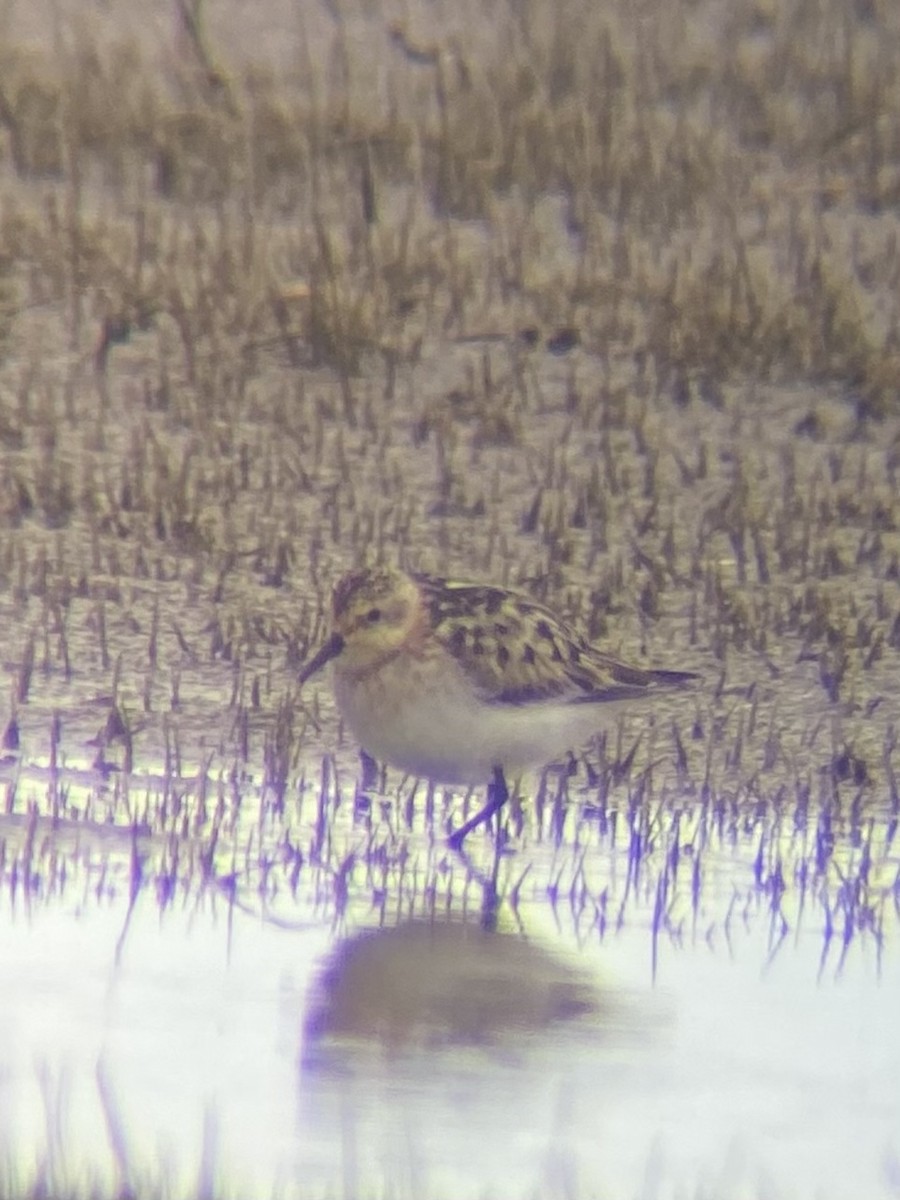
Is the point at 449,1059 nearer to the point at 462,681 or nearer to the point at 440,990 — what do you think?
the point at 440,990

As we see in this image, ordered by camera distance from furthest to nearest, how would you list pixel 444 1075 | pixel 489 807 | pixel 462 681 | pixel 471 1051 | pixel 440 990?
pixel 462 681 → pixel 489 807 → pixel 440 990 → pixel 471 1051 → pixel 444 1075

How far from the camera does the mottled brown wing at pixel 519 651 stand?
22.3 ft

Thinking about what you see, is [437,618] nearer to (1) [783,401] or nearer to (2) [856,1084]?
(2) [856,1084]

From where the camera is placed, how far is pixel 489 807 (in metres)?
6.65

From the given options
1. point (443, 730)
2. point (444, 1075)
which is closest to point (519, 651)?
point (443, 730)

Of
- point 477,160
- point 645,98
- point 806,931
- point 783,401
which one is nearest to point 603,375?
point 783,401

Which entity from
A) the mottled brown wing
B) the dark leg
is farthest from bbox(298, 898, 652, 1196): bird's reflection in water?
the mottled brown wing

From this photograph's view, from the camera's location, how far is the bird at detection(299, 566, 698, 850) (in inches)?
262

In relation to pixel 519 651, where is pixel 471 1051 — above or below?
below

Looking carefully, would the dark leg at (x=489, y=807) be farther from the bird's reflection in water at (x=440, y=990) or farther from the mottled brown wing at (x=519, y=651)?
the bird's reflection in water at (x=440, y=990)

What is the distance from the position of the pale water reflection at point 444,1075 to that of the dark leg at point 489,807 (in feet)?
2.16

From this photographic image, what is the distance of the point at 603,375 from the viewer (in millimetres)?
11719

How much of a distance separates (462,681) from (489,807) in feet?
1.06

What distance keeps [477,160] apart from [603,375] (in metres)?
2.94
